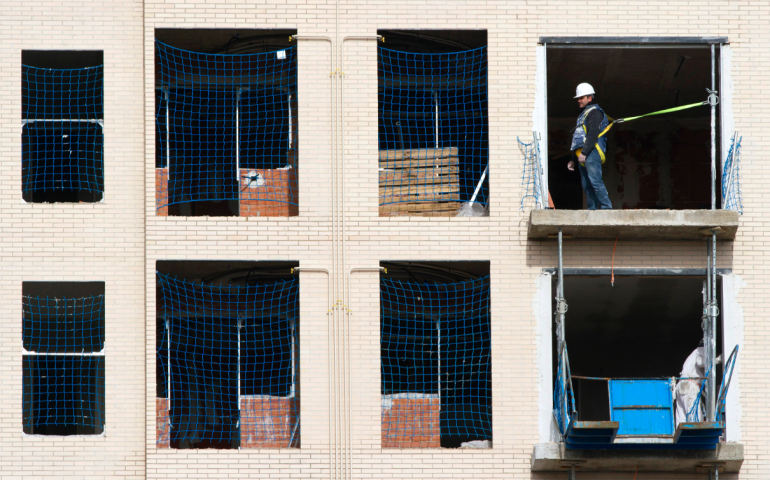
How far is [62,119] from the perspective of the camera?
14.9 m

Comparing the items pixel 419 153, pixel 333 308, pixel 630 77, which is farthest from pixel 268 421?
pixel 630 77

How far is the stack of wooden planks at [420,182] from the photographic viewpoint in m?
14.4

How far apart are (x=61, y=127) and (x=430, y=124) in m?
5.75

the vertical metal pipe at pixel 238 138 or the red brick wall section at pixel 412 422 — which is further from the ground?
the vertical metal pipe at pixel 238 138

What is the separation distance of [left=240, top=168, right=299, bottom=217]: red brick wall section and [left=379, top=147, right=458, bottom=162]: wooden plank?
4.62 feet

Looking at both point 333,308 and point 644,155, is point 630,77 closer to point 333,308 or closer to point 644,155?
point 644,155

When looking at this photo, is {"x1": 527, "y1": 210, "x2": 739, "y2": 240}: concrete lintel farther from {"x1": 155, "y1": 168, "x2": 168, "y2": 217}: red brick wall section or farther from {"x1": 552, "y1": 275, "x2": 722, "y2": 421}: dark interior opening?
{"x1": 155, "y1": 168, "x2": 168, "y2": 217}: red brick wall section

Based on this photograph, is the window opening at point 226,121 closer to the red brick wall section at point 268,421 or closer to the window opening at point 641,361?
the red brick wall section at point 268,421

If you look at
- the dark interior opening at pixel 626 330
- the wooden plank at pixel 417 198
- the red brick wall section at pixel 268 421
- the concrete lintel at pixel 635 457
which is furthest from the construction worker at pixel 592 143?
the red brick wall section at pixel 268 421

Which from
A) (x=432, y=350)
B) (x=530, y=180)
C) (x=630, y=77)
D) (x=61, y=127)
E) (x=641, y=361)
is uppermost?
(x=630, y=77)

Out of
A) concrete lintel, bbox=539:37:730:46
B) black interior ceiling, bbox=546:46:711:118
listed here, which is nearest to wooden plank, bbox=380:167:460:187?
concrete lintel, bbox=539:37:730:46

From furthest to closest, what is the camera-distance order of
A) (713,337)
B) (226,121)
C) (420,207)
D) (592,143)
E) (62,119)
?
(226,121) → (62,119) → (420,207) → (592,143) → (713,337)

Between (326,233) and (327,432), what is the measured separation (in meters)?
2.71

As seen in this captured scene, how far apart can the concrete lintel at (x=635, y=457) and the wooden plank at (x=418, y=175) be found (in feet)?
13.3
